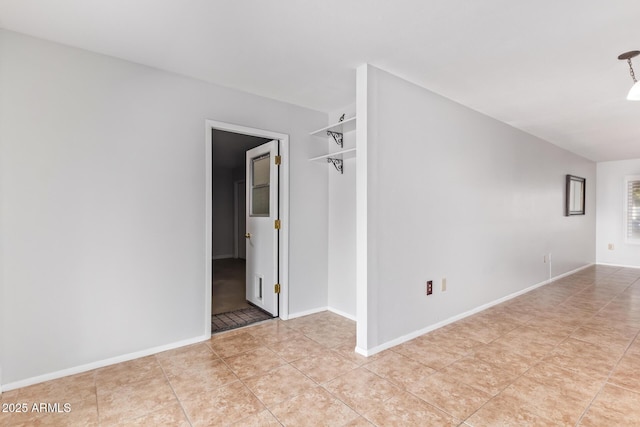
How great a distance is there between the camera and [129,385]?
83.0 inches

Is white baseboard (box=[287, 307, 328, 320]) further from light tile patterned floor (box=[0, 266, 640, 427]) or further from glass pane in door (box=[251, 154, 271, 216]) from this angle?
glass pane in door (box=[251, 154, 271, 216])

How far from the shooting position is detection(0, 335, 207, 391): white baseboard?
2.08m

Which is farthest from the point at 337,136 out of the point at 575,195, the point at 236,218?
the point at 236,218

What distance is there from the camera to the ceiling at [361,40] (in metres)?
1.84

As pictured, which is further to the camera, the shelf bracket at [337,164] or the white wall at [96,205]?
the shelf bracket at [337,164]

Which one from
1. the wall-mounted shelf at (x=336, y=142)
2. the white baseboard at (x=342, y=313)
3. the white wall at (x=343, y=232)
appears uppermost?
the wall-mounted shelf at (x=336, y=142)

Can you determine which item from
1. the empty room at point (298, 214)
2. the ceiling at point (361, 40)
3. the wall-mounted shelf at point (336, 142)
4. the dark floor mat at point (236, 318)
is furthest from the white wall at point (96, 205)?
the wall-mounted shelf at point (336, 142)

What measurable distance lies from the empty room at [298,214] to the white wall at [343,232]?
0.10 feet

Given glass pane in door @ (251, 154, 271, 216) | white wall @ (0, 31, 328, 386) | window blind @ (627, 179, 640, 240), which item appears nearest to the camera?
white wall @ (0, 31, 328, 386)

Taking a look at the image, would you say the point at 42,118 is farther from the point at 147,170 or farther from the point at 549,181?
the point at 549,181

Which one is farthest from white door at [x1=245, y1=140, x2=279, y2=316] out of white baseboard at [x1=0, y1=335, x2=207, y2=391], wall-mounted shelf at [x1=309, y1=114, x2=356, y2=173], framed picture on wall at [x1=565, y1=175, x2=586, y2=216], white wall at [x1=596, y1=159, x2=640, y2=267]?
white wall at [x1=596, y1=159, x2=640, y2=267]

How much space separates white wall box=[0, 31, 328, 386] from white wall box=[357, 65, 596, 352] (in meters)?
1.47

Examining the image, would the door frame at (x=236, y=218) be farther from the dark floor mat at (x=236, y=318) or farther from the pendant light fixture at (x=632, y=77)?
the pendant light fixture at (x=632, y=77)

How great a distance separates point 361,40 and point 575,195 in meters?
5.87
